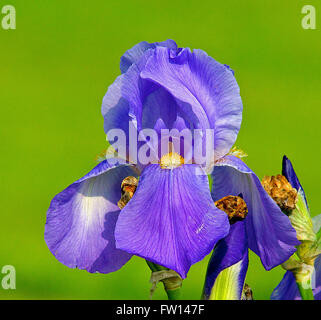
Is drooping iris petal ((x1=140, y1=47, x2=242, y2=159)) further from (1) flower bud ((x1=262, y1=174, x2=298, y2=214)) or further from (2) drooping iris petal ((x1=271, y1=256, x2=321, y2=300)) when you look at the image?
(2) drooping iris petal ((x1=271, y1=256, x2=321, y2=300))

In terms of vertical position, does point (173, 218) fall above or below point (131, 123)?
below

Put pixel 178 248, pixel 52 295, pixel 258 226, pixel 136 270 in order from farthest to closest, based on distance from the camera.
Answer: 1. pixel 136 270
2. pixel 52 295
3. pixel 258 226
4. pixel 178 248

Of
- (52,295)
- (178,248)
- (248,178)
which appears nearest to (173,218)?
(178,248)

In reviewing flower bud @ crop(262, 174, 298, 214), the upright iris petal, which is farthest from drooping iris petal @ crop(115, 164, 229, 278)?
flower bud @ crop(262, 174, 298, 214)

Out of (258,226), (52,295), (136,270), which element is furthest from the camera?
(136,270)

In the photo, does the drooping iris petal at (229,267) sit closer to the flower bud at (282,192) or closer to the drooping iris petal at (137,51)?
the flower bud at (282,192)

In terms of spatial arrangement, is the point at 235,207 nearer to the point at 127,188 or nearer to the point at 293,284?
the point at 127,188

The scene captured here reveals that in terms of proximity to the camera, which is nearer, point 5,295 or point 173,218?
point 173,218
